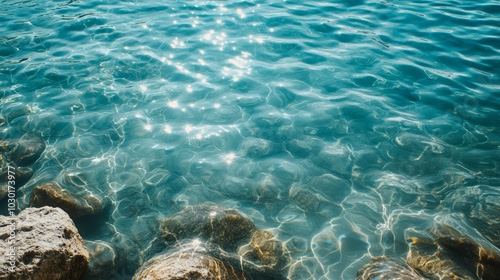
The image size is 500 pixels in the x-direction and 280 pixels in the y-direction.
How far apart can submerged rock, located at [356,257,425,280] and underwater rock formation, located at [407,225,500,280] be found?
1.05 ft

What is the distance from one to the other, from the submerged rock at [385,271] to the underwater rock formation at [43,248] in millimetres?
3347

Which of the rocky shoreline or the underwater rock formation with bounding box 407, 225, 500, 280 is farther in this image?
the underwater rock formation with bounding box 407, 225, 500, 280

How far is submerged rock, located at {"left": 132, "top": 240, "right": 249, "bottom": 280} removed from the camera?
3494mm

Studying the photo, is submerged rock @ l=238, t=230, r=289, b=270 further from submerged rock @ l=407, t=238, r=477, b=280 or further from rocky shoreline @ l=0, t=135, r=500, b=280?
submerged rock @ l=407, t=238, r=477, b=280

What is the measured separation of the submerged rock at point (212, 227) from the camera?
461cm

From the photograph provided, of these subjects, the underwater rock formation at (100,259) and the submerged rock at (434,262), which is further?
the underwater rock formation at (100,259)

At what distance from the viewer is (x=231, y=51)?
922cm

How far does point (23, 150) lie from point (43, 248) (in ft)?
10.7

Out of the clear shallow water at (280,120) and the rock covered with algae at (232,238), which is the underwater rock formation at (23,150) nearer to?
the clear shallow water at (280,120)

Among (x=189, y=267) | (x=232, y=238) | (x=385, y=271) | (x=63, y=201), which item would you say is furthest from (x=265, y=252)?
(x=63, y=201)

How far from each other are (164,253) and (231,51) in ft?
20.1

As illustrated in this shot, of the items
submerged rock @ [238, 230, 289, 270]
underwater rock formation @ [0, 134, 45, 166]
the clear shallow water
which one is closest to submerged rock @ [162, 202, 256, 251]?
submerged rock @ [238, 230, 289, 270]

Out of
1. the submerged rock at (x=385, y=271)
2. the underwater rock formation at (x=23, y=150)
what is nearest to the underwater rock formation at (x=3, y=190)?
the underwater rock formation at (x=23, y=150)

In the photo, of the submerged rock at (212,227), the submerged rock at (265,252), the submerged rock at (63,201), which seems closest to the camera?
the submerged rock at (265,252)
